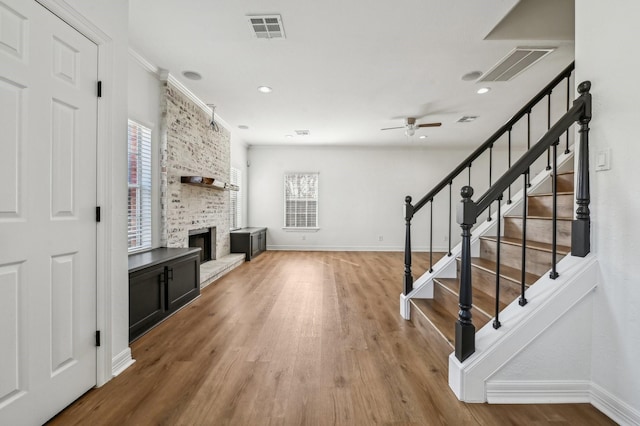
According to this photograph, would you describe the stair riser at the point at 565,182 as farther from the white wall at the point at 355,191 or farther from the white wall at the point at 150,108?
the white wall at the point at 355,191

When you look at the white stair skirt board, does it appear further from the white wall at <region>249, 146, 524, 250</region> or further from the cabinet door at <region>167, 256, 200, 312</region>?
the white wall at <region>249, 146, 524, 250</region>

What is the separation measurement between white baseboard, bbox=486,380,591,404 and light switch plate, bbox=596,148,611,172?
126 centimetres

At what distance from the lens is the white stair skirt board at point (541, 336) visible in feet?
5.19

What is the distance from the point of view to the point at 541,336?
1.61 meters

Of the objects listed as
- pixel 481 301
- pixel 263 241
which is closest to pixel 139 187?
pixel 481 301

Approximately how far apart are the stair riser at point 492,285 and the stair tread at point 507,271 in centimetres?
3

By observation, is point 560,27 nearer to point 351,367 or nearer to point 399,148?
point 351,367

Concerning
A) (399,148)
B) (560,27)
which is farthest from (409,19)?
(399,148)

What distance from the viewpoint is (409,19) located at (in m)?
2.59

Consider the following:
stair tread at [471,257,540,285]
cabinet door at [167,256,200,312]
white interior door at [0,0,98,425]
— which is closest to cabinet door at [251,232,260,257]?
cabinet door at [167,256,200,312]

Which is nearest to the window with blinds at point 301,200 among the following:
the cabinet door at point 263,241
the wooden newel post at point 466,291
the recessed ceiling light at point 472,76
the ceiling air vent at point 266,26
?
the cabinet door at point 263,241

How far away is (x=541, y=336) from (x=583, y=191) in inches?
34.9

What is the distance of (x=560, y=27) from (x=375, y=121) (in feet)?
10.1

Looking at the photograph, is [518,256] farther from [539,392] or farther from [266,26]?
[266,26]
